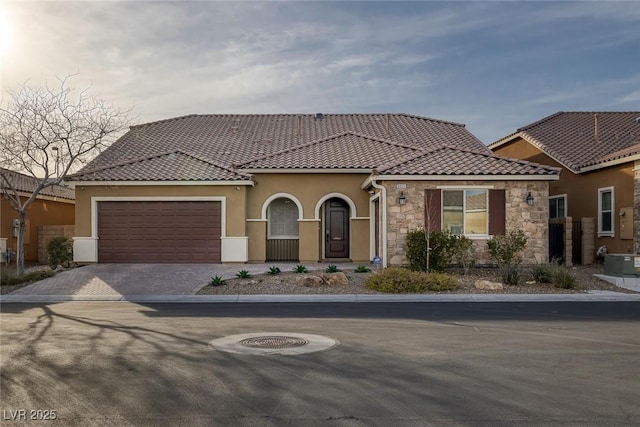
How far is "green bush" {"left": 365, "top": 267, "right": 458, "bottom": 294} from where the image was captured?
56.4ft

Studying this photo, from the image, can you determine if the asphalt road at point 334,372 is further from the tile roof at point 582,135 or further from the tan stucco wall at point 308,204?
the tile roof at point 582,135

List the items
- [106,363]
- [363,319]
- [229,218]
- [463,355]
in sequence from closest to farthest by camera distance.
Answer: [106,363] → [463,355] → [363,319] → [229,218]

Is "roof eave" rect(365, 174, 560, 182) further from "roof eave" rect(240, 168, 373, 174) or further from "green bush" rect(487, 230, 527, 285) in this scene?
"roof eave" rect(240, 168, 373, 174)

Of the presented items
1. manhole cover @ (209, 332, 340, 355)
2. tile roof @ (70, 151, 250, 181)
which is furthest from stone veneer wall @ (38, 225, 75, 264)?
manhole cover @ (209, 332, 340, 355)

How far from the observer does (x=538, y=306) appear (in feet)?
48.2

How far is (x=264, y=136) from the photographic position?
29.4m

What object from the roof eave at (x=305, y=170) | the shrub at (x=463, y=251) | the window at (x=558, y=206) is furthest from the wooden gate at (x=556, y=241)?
the roof eave at (x=305, y=170)

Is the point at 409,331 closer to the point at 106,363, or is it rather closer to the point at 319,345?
the point at 319,345

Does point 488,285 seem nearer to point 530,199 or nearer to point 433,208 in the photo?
point 433,208

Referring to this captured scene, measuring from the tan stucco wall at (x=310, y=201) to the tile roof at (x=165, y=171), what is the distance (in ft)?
4.50

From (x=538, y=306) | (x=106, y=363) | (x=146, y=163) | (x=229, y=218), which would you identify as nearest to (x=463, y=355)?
(x=106, y=363)

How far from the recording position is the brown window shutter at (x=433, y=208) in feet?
66.0

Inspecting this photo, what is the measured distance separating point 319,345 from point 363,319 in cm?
301

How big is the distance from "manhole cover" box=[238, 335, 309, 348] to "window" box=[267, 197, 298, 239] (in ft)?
46.3
